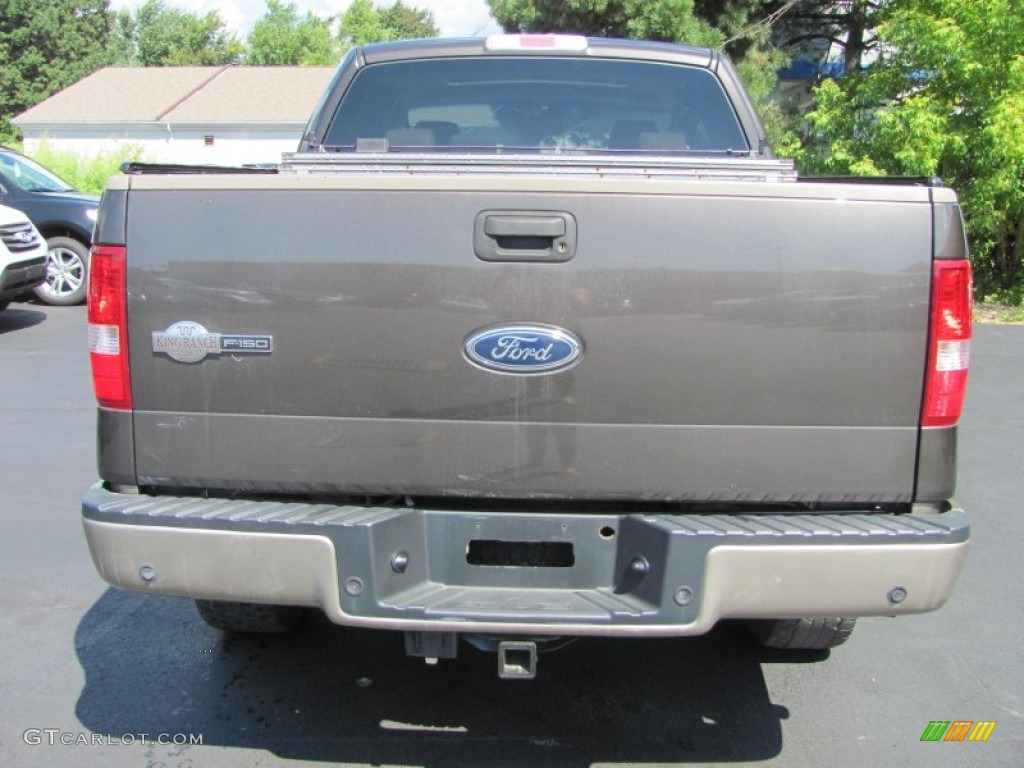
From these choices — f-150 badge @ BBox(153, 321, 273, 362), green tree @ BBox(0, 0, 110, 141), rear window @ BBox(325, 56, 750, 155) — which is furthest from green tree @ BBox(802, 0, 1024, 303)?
green tree @ BBox(0, 0, 110, 141)

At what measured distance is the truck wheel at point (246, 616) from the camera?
3398mm

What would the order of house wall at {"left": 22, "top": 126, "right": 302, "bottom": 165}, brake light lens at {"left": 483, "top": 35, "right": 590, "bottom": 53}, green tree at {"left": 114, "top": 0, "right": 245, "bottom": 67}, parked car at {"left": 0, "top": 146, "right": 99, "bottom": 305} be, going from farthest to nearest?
1. green tree at {"left": 114, "top": 0, "right": 245, "bottom": 67}
2. house wall at {"left": 22, "top": 126, "right": 302, "bottom": 165}
3. parked car at {"left": 0, "top": 146, "right": 99, "bottom": 305}
4. brake light lens at {"left": 483, "top": 35, "right": 590, "bottom": 53}

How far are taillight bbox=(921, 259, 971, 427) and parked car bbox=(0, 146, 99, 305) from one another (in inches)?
436

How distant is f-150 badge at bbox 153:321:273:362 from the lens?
8.06 feet

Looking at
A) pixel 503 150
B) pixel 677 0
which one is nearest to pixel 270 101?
pixel 677 0

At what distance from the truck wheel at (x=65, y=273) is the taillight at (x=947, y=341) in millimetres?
11358

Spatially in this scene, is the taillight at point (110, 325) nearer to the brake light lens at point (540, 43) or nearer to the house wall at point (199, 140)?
the brake light lens at point (540, 43)

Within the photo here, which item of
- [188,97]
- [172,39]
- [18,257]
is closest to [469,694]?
[18,257]

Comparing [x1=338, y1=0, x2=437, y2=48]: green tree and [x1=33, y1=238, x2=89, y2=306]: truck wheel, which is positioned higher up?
[x1=338, y1=0, x2=437, y2=48]: green tree

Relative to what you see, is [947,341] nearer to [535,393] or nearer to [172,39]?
[535,393]

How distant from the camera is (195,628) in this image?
12.6 ft

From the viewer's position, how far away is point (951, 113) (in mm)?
11148

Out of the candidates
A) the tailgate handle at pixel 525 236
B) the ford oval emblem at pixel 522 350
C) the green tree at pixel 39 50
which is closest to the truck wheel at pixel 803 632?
the ford oval emblem at pixel 522 350

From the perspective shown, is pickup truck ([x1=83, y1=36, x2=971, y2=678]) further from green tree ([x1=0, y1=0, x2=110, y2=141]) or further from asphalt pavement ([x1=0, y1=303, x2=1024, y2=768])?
green tree ([x1=0, y1=0, x2=110, y2=141])
